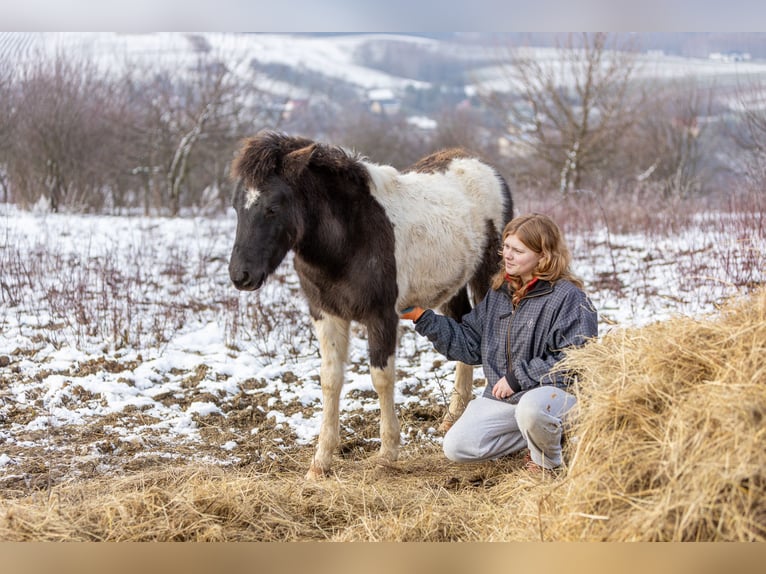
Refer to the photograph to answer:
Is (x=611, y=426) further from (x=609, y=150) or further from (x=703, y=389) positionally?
(x=609, y=150)

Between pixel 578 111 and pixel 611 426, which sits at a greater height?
pixel 578 111

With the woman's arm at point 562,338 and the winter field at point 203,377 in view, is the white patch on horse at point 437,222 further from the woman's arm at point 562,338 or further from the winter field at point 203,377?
the winter field at point 203,377

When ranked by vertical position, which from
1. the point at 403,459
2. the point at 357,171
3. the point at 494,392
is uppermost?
the point at 357,171

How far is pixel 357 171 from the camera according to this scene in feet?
13.7

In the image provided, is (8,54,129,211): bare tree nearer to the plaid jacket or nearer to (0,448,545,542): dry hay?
(0,448,545,542): dry hay

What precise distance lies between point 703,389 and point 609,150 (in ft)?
63.1

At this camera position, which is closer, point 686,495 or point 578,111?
point 686,495

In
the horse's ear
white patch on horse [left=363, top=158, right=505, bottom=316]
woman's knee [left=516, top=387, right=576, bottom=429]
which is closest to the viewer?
woman's knee [left=516, top=387, right=576, bottom=429]

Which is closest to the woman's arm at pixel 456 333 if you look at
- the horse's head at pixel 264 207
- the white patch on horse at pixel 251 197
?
the horse's head at pixel 264 207

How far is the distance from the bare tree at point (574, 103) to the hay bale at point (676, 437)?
15427mm

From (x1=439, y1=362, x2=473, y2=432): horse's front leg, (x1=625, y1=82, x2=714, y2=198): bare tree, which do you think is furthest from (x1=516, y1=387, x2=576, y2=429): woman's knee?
(x1=625, y1=82, x2=714, y2=198): bare tree

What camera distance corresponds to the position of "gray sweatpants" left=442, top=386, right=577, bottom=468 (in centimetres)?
345

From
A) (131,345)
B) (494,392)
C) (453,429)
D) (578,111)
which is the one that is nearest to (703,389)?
(494,392)

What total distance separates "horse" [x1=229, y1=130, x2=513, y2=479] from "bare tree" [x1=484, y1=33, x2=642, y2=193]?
13.9 meters
